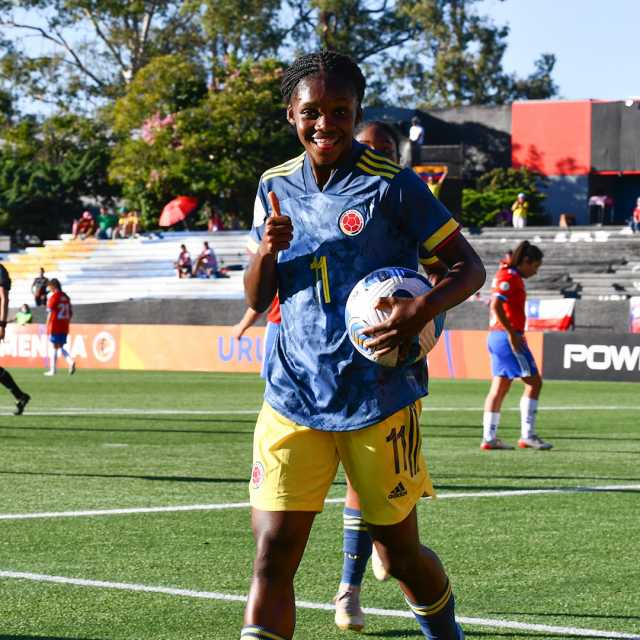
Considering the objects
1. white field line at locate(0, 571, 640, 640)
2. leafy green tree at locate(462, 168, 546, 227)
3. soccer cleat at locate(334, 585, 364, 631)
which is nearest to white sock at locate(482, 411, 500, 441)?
white field line at locate(0, 571, 640, 640)

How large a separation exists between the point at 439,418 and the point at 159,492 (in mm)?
8336

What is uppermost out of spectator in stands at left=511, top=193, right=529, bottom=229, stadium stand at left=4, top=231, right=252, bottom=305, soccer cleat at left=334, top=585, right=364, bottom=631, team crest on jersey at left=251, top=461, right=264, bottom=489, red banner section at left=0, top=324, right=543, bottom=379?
team crest on jersey at left=251, top=461, right=264, bottom=489

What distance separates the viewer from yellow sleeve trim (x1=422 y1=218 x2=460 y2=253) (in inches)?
184

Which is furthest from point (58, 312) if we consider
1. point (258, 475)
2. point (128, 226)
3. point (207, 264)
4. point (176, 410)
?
point (258, 475)

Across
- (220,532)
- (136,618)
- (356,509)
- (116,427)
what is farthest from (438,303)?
(116,427)

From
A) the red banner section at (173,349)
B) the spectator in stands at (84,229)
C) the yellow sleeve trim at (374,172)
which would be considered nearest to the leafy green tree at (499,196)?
the spectator in stands at (84,229)

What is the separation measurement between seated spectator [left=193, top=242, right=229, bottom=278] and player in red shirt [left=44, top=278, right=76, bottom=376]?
12.9 meters

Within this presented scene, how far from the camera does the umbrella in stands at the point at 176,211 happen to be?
51688 mm

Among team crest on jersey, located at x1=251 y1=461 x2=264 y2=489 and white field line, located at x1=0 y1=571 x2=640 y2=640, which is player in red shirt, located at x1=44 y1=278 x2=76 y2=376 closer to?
white field line, located at x1=0 y1=571 x2=640 y2=640

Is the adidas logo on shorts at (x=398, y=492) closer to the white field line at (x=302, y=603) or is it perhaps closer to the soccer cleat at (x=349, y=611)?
the soccer cleat at (x=349, y=611)

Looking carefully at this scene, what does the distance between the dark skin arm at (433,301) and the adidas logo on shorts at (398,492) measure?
A: 0.45 metres

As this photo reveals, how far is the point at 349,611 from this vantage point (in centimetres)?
Answer: 582

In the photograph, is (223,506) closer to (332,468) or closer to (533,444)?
(332,468)

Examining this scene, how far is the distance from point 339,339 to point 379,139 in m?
2.60
